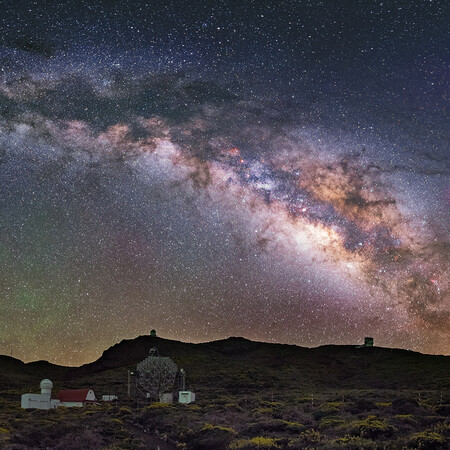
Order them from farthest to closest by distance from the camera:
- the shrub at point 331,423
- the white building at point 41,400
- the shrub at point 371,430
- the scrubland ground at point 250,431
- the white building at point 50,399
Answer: the white building at point 50,399
the white building at point 41,400
the shrub at point 331,423
the shrub at point 371,430
the scrubland ground at point 250,431

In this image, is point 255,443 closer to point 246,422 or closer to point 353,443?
point 353,443

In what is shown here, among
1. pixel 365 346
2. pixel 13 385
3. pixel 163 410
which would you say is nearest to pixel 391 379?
pixel 365 346

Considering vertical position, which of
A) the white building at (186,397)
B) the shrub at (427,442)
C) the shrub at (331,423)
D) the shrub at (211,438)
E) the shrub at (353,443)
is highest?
the shrub at (427,442)

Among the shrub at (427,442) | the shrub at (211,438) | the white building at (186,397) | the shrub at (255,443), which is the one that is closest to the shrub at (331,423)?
the shrub at (211,438)

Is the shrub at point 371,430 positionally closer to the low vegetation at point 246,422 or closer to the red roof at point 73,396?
the low vegetation at point 246,422

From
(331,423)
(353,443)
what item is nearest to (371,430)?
(353,443)

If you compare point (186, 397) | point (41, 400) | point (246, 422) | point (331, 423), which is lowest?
point (186, 397)

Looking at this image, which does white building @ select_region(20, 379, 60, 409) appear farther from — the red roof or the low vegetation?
the low vegetation

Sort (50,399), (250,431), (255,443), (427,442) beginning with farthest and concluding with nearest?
(50,399), (250,431), (255,443), (427,442)

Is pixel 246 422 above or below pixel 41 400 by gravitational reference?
above

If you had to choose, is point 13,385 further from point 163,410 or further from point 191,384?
point 163,410

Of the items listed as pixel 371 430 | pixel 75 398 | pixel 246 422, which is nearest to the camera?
pixel 371 430

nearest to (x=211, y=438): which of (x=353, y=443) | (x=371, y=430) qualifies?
(x=353, y=443)

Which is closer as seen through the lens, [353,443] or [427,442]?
[427,442]
